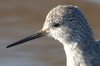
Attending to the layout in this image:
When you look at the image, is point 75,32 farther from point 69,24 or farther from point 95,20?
point 95,20

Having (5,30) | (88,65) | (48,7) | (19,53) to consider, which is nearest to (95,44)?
(88,65)

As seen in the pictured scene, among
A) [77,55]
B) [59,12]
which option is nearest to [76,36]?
[77,55]

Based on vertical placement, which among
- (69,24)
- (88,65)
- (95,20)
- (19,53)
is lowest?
(88,65)

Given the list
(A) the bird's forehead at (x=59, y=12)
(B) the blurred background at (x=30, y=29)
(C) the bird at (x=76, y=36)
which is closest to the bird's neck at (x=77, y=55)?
(C) the bird at (x=76, y=36)

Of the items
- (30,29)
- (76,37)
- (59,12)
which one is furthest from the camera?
(30,29)

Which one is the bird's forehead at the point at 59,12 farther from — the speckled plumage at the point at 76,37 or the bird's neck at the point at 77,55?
the bird's neck at the point at 77,55

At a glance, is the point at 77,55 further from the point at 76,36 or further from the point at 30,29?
the point at 30,29
